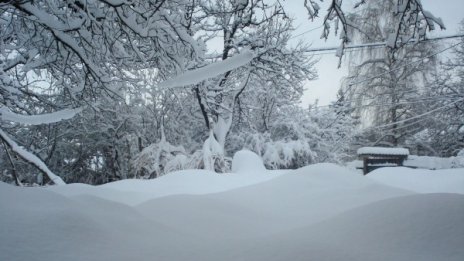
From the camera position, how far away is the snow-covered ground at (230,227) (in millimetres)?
1467

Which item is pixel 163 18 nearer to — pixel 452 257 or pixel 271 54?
pixel 452 257

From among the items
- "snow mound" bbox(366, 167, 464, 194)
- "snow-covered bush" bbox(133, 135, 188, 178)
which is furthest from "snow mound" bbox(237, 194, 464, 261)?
"snow-covered bush" bbox(133, 135, 188, 178)

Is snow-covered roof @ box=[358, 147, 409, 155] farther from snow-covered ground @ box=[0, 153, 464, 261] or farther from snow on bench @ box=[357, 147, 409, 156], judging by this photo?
snow-covered ground @ box=[0, 153, 464, 261]

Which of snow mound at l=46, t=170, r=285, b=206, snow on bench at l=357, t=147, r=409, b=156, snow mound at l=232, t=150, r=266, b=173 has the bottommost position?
snow mound at l=46, t=170, r=285, b=206

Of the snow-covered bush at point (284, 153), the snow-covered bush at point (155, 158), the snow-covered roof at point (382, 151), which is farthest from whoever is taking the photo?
the snow-covered bush at point (284, 153)

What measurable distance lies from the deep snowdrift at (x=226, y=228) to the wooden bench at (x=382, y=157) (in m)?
5.84

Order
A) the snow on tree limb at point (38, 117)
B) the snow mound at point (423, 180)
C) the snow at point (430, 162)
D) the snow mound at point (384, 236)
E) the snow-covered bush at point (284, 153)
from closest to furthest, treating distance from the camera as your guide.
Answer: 1. the snow mound at point (384, 236)
2. the snow on tree limb at point (38, 117)
3. the snow mound at point (423, 180)
4. the snow at point (430, 162)
5. the snow-covered bush at point (284, 153)

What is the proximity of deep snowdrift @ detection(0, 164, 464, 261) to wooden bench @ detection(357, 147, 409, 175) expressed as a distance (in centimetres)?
584

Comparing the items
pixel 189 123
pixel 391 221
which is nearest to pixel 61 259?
pixel 391 221

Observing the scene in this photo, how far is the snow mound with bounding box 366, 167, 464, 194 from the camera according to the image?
366 cm

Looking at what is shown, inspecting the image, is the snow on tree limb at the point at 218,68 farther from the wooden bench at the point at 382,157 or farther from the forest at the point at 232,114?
the wooden bench at the point at 382,157

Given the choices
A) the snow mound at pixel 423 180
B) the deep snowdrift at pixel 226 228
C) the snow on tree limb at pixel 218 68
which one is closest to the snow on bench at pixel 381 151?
the snow mound at pixel 423 180

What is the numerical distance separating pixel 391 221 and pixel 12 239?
6.31 ft

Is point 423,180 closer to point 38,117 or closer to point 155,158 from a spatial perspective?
point 38,117
